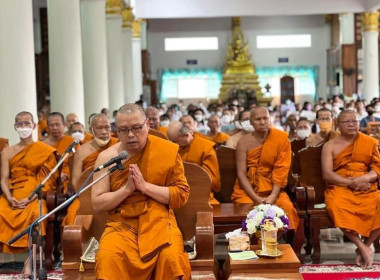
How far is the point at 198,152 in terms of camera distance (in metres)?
7.62

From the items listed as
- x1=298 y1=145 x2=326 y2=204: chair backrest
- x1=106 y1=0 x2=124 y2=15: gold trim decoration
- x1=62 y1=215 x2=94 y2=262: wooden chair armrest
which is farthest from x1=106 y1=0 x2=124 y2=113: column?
x1=62 y1=215 x2=94 y2=262: wooden chair armrest

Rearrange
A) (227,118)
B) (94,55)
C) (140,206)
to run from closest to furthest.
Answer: (140,206) < (227,118) < (94,55)

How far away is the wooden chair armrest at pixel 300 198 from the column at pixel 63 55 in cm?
633

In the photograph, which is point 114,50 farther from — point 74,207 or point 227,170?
point 74,207

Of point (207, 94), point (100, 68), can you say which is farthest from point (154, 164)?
point (207, 94)

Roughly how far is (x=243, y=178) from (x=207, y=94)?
98.7 ft

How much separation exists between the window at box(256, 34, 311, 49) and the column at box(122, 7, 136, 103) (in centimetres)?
1492

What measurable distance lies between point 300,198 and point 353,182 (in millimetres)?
587

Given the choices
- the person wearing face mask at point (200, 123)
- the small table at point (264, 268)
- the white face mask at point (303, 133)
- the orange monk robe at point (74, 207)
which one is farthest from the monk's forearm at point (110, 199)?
the person wearing face mask at point (200, 123)

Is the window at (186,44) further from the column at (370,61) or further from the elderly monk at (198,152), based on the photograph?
the elderly monk at (198,152)

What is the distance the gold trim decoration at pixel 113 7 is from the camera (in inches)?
782

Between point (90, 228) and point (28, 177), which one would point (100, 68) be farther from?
Answer: point (90, 228)

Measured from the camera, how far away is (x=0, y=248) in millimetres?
7363

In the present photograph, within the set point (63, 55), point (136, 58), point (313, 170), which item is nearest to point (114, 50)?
point (63, 55)
